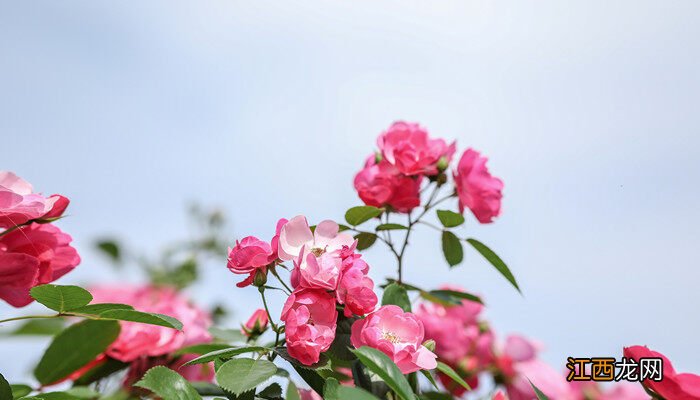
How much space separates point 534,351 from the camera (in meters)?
1.63

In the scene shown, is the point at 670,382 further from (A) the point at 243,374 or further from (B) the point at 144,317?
(B) the point at 144,317

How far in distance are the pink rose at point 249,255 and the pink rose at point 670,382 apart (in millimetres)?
435

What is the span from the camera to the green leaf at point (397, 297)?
0.87 metres

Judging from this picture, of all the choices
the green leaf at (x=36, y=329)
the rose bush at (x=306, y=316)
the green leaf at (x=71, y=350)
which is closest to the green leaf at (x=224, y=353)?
the rose bush at (x=306, y=316)

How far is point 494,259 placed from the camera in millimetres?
975

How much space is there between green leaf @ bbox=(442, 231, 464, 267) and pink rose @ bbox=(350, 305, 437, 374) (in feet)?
1.22

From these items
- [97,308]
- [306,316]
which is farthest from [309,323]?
[97,308]

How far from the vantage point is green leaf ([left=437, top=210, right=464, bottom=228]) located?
98 cm

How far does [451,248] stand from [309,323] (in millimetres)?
442

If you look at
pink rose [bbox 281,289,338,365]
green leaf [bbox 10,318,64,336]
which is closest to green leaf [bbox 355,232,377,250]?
pink rose [bbox 281,289,338,365]

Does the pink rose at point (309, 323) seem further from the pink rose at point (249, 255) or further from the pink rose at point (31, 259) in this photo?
the pink rose at point (31, 259)

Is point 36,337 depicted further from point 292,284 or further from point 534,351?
point 534,351

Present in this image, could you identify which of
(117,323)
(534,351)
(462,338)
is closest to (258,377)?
(117,323)

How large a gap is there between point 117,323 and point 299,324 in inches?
16.0
